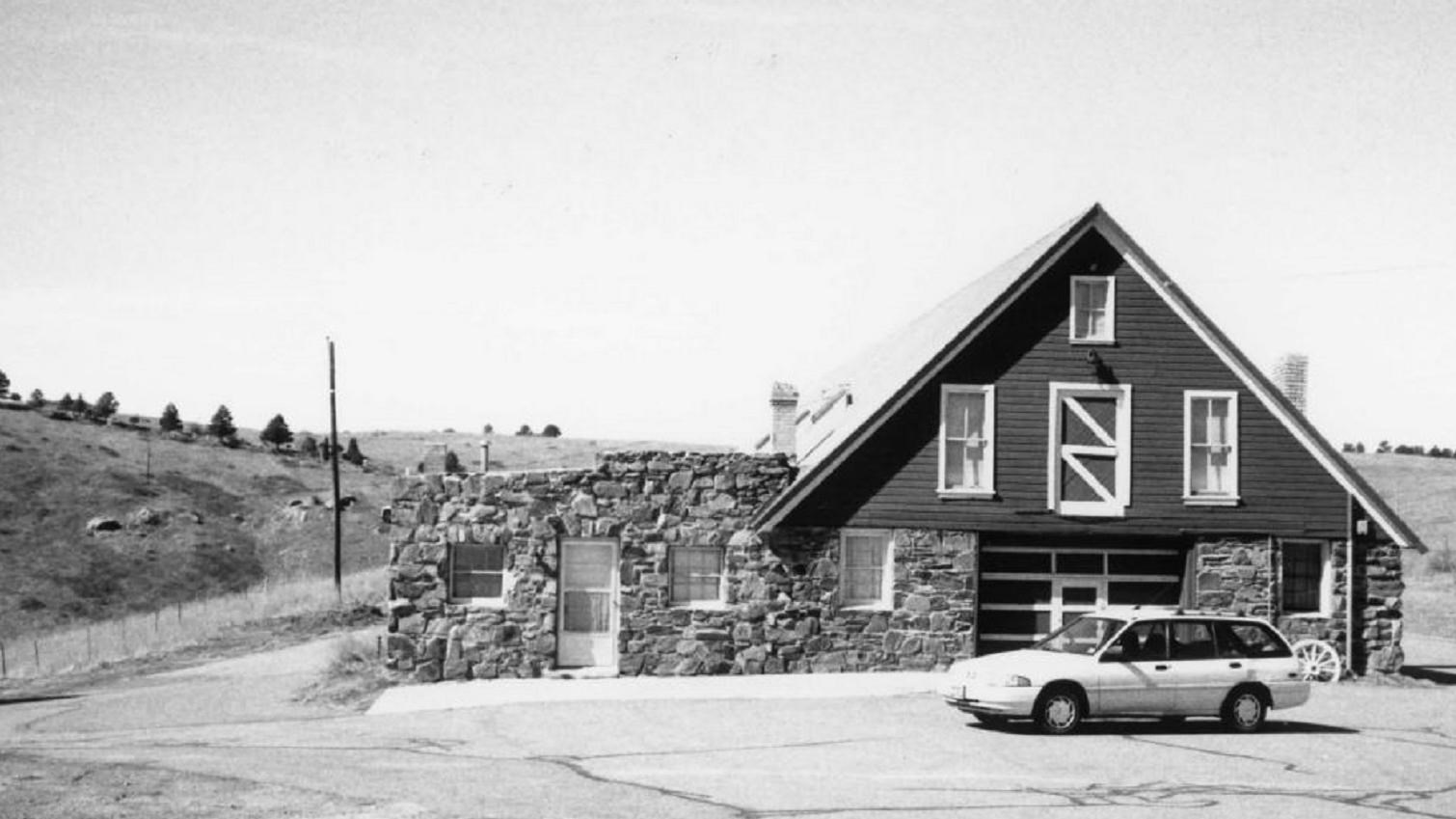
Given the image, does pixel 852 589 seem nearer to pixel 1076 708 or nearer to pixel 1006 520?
pixel 1006 520

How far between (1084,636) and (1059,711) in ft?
4.89

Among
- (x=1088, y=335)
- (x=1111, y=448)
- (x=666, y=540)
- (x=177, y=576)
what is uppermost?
(x=1088, y=335)

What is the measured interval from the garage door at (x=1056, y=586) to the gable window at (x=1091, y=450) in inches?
43.2

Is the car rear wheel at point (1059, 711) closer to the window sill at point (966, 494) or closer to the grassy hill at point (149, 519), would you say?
the window sill at point (966, 494)

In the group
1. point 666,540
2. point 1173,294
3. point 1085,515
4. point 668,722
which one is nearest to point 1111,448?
point 1085,515

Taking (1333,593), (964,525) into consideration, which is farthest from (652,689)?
(1333,593)

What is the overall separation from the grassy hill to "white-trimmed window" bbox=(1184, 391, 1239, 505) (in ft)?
140

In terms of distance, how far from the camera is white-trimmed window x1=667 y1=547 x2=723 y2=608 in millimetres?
26828

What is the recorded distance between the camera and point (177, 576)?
65312 millimetres

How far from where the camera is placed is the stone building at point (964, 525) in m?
26.5

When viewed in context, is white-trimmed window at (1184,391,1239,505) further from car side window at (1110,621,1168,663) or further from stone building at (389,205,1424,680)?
car side window at (1110,621,1168,663)

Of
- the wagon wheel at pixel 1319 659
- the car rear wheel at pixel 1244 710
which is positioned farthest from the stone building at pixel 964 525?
the car rear wheel at pixel 1244 710

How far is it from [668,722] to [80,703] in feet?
47.7

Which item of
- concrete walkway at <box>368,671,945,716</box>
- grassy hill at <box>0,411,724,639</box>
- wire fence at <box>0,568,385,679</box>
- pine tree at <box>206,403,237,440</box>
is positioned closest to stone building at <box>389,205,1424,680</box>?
concrete walkway at <box>368,671,945,716</box>
